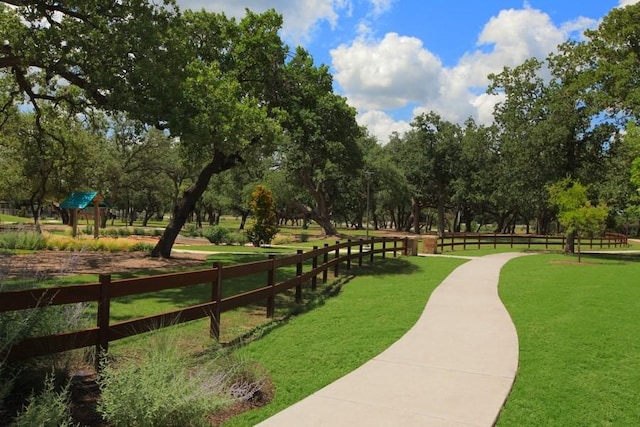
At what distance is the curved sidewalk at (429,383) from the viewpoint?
4.45 metres

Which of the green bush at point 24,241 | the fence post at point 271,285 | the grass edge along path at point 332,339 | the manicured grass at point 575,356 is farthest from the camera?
the green bush at point 24,241

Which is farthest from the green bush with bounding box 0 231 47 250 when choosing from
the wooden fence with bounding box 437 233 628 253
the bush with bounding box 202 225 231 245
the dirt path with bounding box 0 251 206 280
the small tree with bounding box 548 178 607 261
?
the small tree with bounding box 548 178 607 261

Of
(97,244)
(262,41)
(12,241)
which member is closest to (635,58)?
(262,41)

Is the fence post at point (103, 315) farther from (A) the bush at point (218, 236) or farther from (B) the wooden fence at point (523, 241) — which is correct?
(A) the bush at point (218, 236)

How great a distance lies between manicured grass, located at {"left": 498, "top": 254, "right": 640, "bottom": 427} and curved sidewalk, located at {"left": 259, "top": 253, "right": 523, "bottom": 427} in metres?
0.24

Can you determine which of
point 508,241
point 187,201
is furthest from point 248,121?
point 508,241

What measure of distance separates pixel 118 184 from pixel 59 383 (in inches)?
1772

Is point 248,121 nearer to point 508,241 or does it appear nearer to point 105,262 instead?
point 105,262

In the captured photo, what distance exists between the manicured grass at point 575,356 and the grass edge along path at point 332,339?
75.2 inches

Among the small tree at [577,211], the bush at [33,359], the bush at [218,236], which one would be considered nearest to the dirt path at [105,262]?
the bush at [33,359]

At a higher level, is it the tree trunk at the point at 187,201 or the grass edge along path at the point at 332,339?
the tree trunk at the point at 187,201

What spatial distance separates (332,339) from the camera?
745 cm

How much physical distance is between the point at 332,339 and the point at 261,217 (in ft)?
82.1

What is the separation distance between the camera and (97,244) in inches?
846
